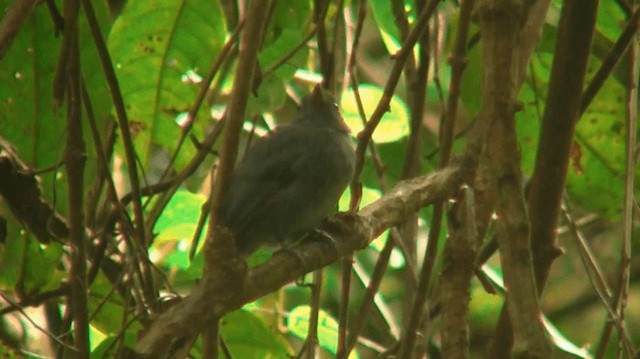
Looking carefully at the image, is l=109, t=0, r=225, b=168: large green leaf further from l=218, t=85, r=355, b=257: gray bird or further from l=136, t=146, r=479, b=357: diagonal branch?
l=136, t=146, r=479, b=357: diagonal branch

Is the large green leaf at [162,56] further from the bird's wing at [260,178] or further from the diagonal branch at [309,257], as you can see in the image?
the diagonal branch at [309,257]

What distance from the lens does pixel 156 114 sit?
3375 millimetres

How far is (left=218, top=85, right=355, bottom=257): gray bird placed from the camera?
3.67 meters

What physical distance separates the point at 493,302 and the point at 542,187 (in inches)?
145

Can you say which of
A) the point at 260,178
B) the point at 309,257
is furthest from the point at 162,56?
the point at 309,257

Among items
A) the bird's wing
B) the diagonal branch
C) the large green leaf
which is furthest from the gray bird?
the diagonal branch

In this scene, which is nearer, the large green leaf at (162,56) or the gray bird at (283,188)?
the large green leaf at (162,56)

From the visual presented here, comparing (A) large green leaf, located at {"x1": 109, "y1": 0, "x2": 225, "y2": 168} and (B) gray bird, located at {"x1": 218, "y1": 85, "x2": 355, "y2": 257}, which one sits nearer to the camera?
(A) large green leaf, located at {"x1": 109, "y1": 0, "x2": 225, "y2": 168}

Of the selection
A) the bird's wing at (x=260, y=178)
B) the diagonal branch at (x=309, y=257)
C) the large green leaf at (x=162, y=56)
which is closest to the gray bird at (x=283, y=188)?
the bird's wing at (x=260, y=178)

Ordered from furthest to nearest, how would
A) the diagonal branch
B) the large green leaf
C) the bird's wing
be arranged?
the bird's wing < the large green leaf < the diagonal branch

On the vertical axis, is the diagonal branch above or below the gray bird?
below

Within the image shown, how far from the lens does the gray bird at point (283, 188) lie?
12.0ft

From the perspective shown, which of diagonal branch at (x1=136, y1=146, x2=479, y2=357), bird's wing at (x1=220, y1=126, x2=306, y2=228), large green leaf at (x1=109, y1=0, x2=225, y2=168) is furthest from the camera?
bird's wing at (x1=220, y1=126, x2=306, y2=228)

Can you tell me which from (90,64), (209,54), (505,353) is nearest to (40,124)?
(90,64)
